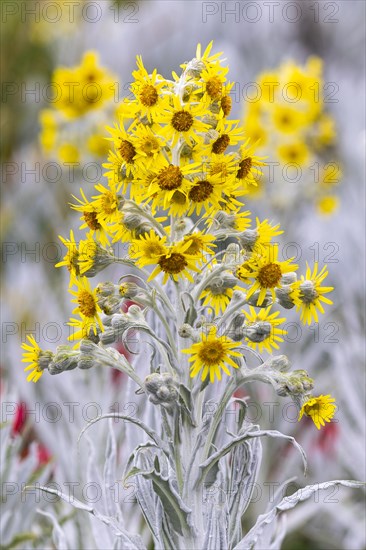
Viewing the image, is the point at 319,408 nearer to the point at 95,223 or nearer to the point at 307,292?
the point at 307,292

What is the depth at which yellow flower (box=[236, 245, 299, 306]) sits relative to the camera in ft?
1.85

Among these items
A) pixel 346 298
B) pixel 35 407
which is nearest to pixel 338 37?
pixel 346 298

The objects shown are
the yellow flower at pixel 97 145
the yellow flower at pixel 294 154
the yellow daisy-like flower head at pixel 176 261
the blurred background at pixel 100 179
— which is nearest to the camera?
the yellow daisy-like flower head at pixel 176 261

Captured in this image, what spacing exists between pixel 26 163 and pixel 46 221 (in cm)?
42

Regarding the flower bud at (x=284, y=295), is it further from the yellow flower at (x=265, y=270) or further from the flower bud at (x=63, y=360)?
the flower bud at (x=63, y=360)

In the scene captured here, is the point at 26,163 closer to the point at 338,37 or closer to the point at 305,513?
the point at 338,37

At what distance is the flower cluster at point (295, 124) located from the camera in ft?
5.51

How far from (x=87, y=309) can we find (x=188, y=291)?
8cm

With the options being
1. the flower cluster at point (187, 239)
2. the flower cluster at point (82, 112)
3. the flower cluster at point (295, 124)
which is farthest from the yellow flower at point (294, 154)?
the flower cluster at point (187, 239)

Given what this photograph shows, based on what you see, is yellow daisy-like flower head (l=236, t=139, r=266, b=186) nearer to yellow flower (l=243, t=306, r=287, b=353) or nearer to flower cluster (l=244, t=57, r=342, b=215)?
yellow flower (l=243, t=306, r=287, b=353)

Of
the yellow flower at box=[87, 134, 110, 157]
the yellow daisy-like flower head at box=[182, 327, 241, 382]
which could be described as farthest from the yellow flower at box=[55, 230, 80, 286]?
the yellow flower at box=[87, 134, 110, 157]

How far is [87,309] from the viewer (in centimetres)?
Answer: 58

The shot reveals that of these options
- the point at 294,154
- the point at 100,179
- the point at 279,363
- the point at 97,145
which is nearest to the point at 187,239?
the point at 279,363

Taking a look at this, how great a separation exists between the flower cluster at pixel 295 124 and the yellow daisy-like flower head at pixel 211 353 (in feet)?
3.67
